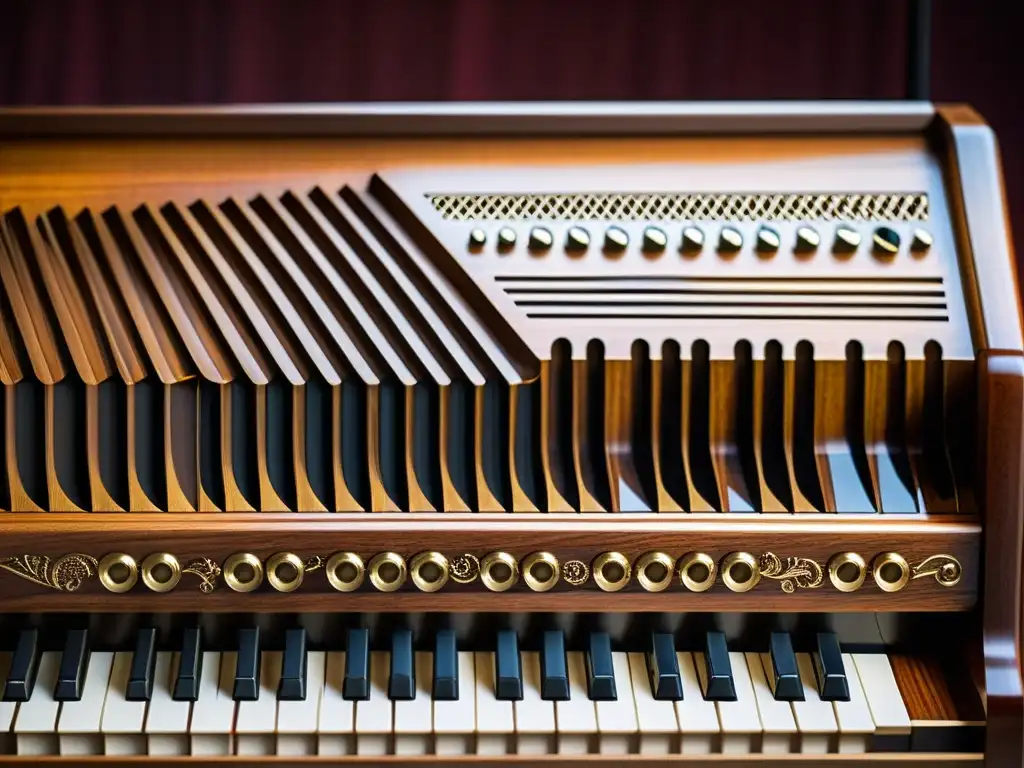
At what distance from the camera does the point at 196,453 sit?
45.5 inches

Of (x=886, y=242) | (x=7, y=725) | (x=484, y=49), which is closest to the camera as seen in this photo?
(x=7, y=725)

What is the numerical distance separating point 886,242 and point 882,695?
509 millimetres

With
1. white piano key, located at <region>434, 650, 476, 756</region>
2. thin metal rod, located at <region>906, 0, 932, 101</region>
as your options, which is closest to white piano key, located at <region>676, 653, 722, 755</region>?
white piano key, located at <region>434, 650, 476, 756</region>

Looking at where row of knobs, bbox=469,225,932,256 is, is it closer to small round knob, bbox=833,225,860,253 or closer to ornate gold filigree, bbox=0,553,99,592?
small round knob, bbox=833,225,860,253

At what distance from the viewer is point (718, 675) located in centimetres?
112

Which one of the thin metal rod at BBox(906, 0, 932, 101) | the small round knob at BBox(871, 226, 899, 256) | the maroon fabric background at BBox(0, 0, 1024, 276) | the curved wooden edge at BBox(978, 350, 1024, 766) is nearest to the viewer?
the curved wooden edge at BBox(978, 350, 1024, 766)

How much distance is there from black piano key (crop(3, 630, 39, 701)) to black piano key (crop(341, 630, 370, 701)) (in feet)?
1.09

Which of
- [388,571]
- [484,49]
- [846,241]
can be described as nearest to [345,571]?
[388,571]

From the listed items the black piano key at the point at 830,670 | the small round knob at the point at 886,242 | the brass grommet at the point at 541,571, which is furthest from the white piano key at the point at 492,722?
the small round knob at the point at 886,242

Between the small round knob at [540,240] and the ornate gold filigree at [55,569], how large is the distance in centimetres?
60

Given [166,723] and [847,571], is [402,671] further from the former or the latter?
[847,571]

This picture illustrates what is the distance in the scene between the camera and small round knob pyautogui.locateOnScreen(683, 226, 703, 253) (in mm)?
1226

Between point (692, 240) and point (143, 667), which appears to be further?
point (692, 240)

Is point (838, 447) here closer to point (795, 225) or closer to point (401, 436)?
point (795, 225)
